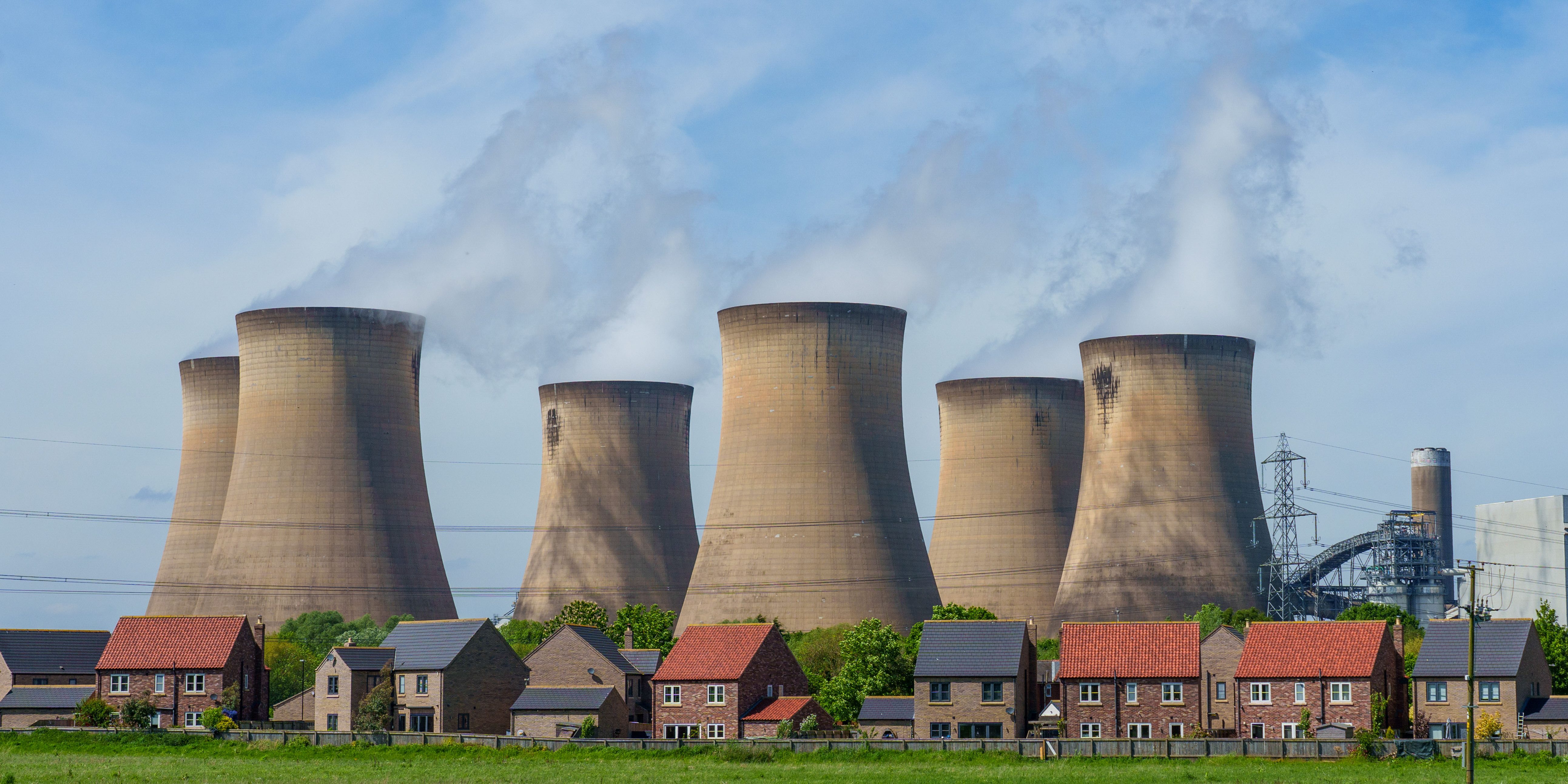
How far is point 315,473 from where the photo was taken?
52906mm

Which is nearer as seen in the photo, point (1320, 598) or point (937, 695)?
point (937, 695)

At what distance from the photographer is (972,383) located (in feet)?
203

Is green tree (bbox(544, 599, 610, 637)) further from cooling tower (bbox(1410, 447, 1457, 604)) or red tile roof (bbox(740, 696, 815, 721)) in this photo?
cooling tower (bbox(1410, 447, 1457, 604))

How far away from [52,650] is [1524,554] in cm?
6267

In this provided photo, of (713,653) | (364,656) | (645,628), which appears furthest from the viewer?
(645,628)

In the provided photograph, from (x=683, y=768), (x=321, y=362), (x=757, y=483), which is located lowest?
(x=683, y=768)

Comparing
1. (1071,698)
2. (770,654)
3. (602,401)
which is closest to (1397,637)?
(1071,698)

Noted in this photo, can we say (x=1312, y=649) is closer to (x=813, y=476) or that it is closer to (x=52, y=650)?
(x=813, y=476)

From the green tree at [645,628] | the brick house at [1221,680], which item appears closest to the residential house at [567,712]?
the green tree at [645,628]

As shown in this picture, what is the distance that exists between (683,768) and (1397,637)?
17.1 m

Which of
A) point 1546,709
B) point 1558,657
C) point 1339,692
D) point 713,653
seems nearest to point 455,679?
point 713,653

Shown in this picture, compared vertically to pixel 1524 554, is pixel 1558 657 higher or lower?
lower

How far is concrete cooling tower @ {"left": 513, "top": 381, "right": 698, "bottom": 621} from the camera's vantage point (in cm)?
6125

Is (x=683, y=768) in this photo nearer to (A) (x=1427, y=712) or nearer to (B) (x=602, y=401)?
(A) (x=1427, y=712)
